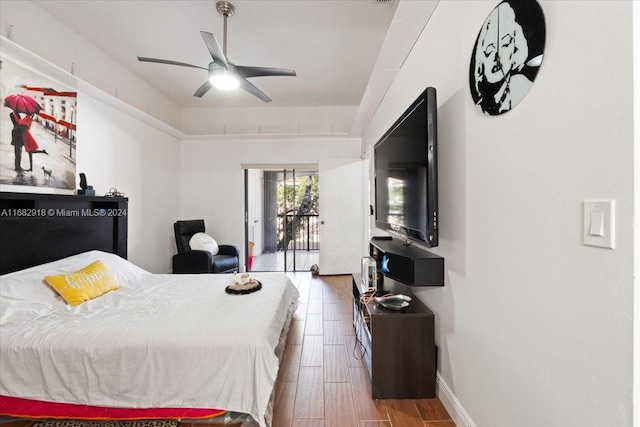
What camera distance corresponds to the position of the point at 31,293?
188cm

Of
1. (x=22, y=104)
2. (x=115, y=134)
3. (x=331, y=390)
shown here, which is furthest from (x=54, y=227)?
(x=331, y=390)

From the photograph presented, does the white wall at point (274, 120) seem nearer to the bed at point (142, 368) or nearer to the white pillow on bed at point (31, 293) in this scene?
the white pillow on bed at point (31, 293)

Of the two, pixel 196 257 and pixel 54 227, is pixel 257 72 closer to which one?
pixel 54 227

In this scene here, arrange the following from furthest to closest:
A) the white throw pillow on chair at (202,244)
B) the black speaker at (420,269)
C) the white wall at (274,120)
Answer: the white wall at (274,120) → the white throw pillow on chair at (202,244) → the black speaker at (420,269)

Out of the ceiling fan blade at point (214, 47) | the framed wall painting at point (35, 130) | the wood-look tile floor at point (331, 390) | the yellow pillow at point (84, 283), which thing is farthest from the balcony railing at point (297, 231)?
the ceiling fan blade at point (214, 47)

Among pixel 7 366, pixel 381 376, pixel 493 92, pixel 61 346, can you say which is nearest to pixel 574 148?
pixel 493 92

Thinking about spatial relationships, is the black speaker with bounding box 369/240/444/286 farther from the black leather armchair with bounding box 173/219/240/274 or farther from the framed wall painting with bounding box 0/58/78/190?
the framed wall painting with bounding box 0/58/78/190

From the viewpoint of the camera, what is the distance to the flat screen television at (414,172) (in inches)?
62.1

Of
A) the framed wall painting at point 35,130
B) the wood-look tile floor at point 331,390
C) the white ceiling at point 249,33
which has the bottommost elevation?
the wood-look tile floor at point 331,390

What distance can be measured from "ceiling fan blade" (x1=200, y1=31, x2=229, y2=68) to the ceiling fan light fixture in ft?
0.23

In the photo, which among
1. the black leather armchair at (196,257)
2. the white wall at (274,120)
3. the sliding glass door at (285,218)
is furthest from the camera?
the sliding glass door at (285,218)

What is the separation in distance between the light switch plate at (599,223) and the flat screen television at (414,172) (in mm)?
783

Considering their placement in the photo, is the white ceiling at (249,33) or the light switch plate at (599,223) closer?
the light switch plate at (599,223)

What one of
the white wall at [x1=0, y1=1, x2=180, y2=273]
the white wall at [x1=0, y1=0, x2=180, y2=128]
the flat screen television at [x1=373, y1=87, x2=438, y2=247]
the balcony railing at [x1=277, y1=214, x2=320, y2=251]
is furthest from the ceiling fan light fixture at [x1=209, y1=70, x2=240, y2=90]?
the balcony railing at [x1=277, y1=214, x2=320, y2=251]
